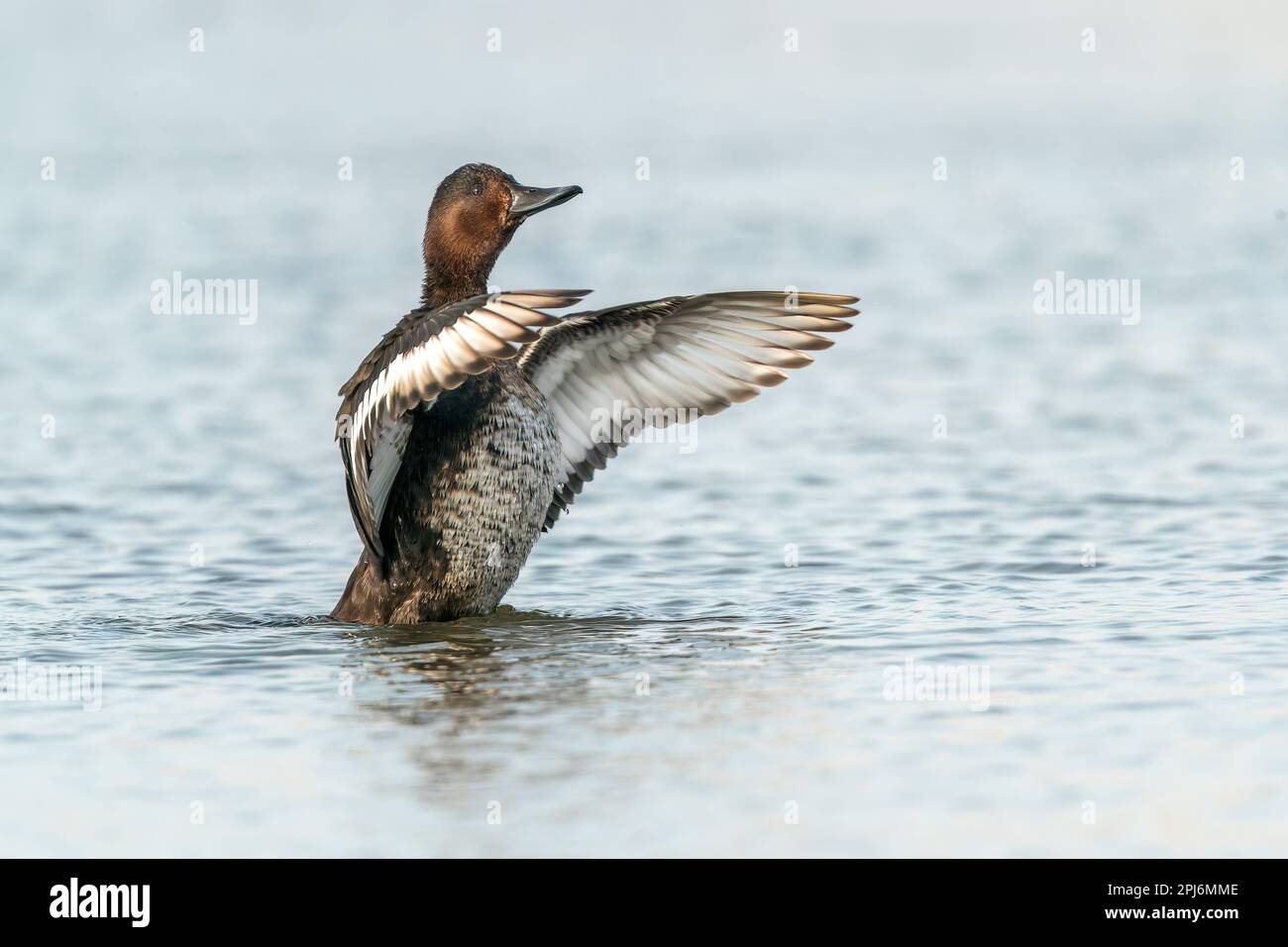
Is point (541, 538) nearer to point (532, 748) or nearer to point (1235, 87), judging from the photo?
point (532, 748)

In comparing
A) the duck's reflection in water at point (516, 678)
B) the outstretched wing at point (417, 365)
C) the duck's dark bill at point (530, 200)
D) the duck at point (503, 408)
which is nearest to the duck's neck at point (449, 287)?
the duck at point (503, 408)

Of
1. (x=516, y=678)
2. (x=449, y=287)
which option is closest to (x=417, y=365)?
(x=516, y=678)

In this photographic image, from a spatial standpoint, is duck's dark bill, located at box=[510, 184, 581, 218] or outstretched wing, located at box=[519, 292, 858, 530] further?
duck's dark bill, located at box=[510, 184, 581, 218]

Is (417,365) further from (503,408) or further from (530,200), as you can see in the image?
(530,200)

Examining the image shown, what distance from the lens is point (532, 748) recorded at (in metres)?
6.25

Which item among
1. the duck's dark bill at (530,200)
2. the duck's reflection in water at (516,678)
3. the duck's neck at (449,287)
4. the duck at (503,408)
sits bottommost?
the duck's reflection in water at (516,678)

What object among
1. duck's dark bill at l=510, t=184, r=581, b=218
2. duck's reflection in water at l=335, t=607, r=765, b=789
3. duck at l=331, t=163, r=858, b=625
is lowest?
duck's reflection in water at l=335, t=607, r=765, b=789

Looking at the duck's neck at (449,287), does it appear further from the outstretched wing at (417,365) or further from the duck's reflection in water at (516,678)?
the duck's reflection in water at (516,678)

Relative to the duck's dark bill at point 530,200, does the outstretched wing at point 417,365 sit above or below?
below

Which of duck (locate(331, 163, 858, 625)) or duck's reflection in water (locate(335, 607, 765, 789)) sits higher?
duck (locate(331, 163, 858, 625))

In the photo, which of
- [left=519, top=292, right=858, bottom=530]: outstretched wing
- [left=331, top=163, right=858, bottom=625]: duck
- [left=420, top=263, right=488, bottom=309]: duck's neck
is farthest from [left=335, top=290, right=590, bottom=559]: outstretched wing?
[left=519, top=292, right=858, bottom=530]: outstretched wing

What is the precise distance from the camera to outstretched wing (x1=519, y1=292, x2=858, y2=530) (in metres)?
8.38

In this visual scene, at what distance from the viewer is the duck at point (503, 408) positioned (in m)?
8.08

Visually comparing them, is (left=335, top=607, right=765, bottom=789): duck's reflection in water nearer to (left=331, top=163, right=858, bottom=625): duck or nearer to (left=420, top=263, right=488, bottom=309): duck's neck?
(left=331, top=163, right=858, bottom=625): duck
